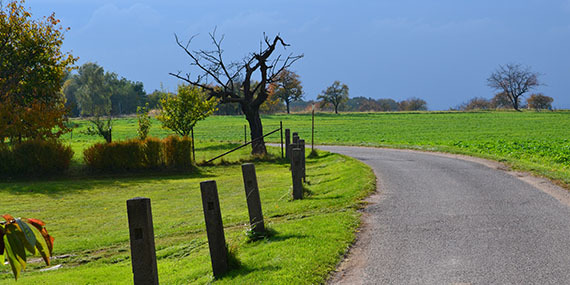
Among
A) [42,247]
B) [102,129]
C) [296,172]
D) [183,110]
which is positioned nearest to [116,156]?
[102,129]

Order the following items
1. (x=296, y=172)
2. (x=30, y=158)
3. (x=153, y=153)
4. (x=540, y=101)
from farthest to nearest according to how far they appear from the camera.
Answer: (x=540, y=101)
(x=153, y=153)
(x=30, y=158)
(x=296, y=172)

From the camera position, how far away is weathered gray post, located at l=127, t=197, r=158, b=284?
543cm

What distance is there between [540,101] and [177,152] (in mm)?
99129

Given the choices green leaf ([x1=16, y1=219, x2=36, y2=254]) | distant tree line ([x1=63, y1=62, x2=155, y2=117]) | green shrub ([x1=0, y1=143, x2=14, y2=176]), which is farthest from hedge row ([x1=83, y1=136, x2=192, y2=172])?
distant tree line ([x1=63, y1=62, x2=155, y2=117])

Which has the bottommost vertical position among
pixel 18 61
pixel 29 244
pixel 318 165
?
pixel 318 165

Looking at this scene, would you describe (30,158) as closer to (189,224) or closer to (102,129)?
(102,129)

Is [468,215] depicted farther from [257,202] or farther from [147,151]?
[147,151]

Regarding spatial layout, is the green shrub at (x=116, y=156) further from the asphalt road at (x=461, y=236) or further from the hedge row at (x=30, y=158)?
the asphalt road at (x=461, y=236)

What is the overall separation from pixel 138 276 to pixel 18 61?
2927 cm

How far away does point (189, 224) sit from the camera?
13.3 m

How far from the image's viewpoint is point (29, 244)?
6.34 feet

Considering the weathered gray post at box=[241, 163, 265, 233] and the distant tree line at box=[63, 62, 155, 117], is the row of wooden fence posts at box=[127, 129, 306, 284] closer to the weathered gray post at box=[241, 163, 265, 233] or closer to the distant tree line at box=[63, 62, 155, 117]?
the weathered gray post at box=[241, 163, 265, 233]

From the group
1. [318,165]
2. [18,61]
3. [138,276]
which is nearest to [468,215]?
[138,276]

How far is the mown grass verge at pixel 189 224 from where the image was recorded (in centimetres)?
803
